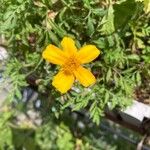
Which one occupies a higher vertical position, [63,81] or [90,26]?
[90,26]

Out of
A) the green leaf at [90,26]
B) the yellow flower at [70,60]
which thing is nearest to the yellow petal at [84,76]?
the yellow flower at [70,60]

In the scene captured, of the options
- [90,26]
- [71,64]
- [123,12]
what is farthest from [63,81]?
[123,12]

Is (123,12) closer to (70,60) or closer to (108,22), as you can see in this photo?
(108,22)

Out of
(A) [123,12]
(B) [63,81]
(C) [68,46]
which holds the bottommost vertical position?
Result: (B) [63,81]

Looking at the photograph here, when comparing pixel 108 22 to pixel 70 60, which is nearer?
pixel 70 60

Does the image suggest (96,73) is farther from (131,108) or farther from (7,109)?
(7,109)

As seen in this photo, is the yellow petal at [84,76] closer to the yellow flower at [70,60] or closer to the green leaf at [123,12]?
the yellow flower at [70,60]

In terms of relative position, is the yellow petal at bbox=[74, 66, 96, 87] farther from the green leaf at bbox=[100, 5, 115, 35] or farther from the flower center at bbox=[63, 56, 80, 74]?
the green leaf at bbox=[100, 5, 115, 35]
